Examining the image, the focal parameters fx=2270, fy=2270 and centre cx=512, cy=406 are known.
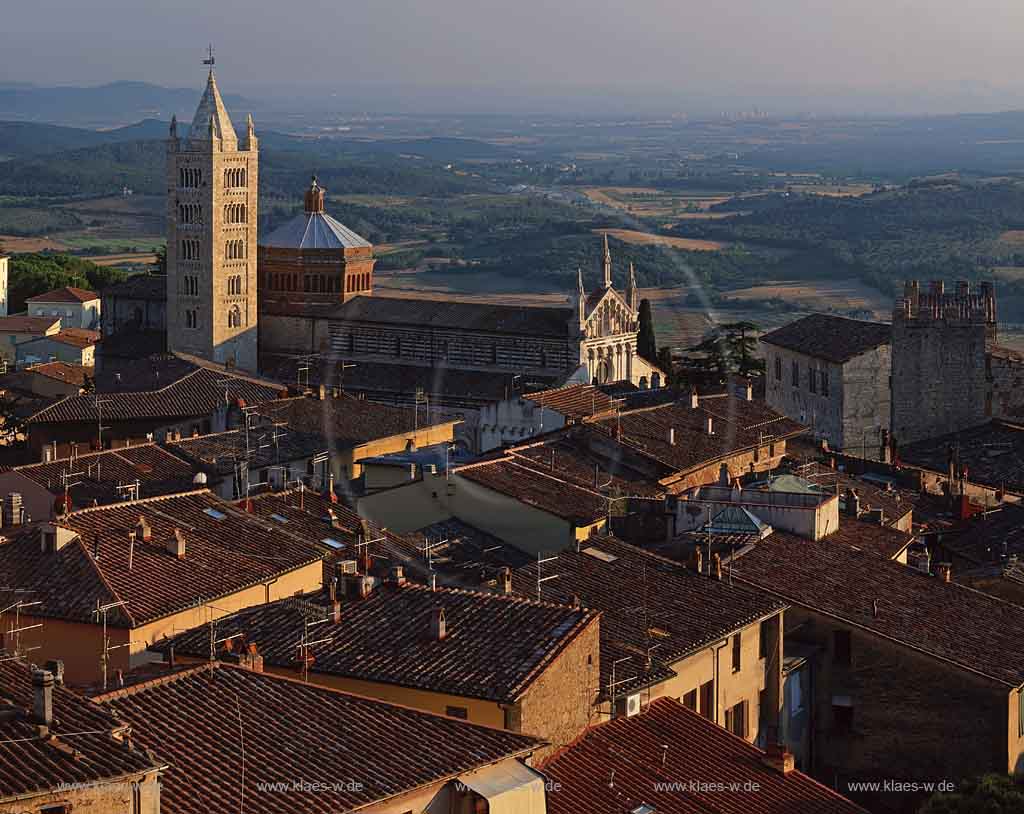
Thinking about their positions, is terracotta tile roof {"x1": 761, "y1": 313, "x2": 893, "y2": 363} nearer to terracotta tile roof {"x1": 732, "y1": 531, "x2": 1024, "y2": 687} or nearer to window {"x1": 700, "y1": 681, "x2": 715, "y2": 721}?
terracotta tile roof {"x1": 732, "y1": 531, "x2": 1024, "y2": 687}

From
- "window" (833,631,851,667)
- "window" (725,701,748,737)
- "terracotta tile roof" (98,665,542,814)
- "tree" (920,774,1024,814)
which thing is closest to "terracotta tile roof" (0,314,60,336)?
"window" (833,631,851,667)

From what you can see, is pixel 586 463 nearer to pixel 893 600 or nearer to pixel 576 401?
pixel 893 600

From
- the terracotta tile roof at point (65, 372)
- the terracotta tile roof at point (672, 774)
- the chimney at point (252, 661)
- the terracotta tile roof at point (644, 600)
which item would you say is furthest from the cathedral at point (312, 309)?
the chimney at point (252, 661)

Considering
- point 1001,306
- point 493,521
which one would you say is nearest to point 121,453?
point 493,521

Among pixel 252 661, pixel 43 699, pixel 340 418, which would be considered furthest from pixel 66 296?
pixel 43 699

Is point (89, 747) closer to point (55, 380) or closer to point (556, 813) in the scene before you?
point (556, 813)

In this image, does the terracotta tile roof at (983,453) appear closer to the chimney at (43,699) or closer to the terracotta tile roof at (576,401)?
the terracotta tile roof at (576,401)
